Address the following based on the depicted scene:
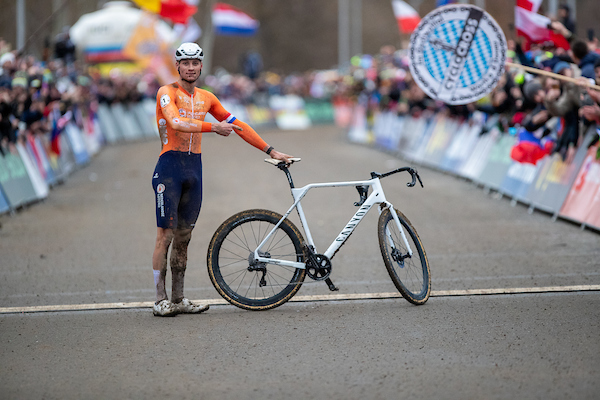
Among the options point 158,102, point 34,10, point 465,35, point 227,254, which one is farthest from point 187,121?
point 34,10

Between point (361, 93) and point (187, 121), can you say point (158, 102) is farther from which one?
point (361, 93)

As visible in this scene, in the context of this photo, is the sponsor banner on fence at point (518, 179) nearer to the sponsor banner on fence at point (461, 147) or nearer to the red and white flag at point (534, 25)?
the red and white flag at point (534, 25)

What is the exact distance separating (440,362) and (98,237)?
6.83 metres

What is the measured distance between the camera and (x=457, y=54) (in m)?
9.51

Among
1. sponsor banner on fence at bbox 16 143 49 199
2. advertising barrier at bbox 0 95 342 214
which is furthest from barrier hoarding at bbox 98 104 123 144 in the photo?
sponsor banner on fence at bbox 16 143 49 199

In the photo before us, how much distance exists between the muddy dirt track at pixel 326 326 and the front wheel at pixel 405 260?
15 cm

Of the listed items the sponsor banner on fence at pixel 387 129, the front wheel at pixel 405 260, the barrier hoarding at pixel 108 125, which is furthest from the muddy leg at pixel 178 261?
the barrier hoarding at pixel 108 125

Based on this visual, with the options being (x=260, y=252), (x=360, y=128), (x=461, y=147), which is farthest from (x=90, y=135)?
→ (x=260, y=252)

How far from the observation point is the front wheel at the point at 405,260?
22.2 ft

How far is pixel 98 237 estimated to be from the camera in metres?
11.1

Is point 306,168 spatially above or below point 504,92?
below

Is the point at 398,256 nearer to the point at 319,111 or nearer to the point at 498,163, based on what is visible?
the point at 498,163

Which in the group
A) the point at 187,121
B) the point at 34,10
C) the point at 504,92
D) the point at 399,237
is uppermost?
the point at 187,121

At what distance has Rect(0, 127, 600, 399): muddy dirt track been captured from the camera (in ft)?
16.3
